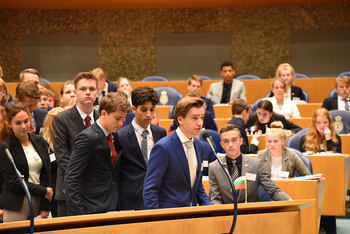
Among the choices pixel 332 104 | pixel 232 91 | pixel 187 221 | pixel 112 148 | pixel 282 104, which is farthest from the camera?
pixel 232 91

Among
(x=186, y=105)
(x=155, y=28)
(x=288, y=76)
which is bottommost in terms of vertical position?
(x=186, y=105)

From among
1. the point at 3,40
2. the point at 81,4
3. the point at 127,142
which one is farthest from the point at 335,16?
the point at 127,142

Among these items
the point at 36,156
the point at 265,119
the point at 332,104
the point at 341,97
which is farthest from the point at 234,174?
the point at 341,97

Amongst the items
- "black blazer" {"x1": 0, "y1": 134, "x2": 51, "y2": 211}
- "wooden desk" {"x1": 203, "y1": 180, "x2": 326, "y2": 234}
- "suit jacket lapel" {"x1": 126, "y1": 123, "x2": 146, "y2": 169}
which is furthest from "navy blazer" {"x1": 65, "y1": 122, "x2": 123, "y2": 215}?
"wooden desk" {"x1": 203, "y1": 180, "x2": 326, "y2": 234}

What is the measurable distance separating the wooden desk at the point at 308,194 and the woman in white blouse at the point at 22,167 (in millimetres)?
2012

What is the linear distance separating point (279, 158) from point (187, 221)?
2.25 metres

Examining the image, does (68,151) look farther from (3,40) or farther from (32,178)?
(3,40)

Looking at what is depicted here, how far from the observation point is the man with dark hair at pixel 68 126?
8.70 feet

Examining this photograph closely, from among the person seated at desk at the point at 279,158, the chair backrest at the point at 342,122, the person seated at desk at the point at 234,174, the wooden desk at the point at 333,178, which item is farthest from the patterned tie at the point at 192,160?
the chair backrest at the point at 342,122

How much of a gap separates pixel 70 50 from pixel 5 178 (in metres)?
8.00

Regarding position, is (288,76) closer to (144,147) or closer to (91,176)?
(144,147)

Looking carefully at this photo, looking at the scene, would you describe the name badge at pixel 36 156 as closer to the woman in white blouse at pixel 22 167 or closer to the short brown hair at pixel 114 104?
the woman in white blouse at pixel 22 167

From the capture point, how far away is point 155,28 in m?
10.5

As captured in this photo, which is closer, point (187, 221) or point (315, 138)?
point (187, 221)
